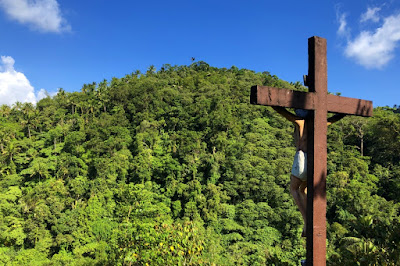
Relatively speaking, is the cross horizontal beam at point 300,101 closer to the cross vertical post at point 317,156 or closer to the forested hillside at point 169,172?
the cross vertical post at point 317,156

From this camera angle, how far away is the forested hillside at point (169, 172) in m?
19.0

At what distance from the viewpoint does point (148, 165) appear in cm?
2659

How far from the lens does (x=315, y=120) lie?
1.58 m

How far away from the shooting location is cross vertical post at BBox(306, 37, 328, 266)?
1.51 metres

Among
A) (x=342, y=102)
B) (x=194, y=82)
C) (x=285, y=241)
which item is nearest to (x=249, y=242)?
(x=285, y=241)

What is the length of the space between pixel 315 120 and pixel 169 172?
24.6m

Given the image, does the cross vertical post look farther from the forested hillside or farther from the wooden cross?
the forested hillside

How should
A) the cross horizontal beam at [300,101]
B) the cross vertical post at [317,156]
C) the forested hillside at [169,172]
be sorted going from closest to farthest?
the cross horizontal beam at [300,101]
the cross vertical post at [317,156]
the forested hillside at [169,172]

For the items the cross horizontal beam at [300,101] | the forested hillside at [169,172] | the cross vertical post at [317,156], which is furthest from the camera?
the forested hillside at [169,172]

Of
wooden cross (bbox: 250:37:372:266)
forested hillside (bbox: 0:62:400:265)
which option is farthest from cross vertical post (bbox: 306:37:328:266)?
forested hillside (bbox: 0:62:400:265)

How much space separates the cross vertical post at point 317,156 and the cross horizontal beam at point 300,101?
0.06 meters

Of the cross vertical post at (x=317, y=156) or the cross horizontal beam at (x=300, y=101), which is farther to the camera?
the cross vertical post at (x=317, y=156)

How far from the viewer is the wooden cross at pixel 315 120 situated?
1.47m

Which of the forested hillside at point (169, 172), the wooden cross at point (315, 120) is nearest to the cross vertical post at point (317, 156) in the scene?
the wooden cross at point (315, 120)
